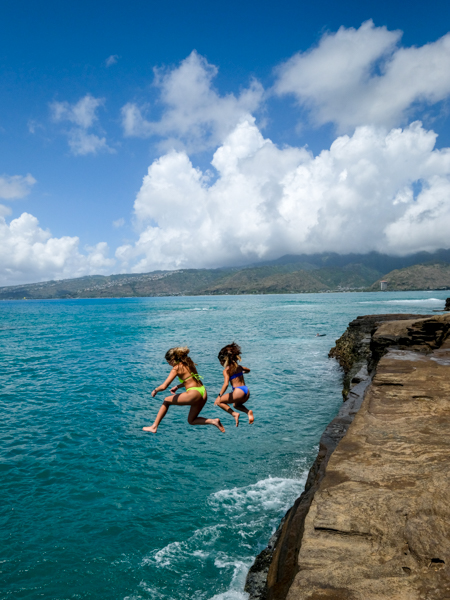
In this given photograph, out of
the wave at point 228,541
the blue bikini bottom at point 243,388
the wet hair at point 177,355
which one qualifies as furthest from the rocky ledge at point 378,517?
the wet hair at point 177,355

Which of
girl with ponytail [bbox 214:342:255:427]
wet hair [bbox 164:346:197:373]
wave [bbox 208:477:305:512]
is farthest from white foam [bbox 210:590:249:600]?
wet hair [bbox 164:346:197:373]

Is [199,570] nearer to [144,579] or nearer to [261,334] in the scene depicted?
[144,579]

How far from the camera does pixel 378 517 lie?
498 cm

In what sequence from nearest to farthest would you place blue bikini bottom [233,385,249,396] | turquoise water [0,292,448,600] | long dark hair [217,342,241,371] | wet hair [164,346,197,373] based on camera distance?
1. wet hair [164,346,197,373]
2. long dark hair [217,342,241,371]
3. blue bikini bottom [233,385,249,396]
4. turquoise water [0,292,448,600]

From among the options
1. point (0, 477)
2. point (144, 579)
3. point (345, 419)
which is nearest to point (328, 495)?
point (144, 579)

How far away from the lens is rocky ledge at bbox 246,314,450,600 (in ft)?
13.2

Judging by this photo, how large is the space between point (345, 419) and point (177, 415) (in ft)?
34.6

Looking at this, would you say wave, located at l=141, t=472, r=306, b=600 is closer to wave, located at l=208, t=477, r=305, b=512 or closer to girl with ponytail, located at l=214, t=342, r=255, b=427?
wave, located at l=208, t=477, r=305, b=512

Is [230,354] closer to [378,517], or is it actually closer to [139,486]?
[378,517]

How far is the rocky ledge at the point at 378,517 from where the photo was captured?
404 centimetres

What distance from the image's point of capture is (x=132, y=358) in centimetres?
3641

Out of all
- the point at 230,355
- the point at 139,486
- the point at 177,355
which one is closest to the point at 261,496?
the point at 139,486

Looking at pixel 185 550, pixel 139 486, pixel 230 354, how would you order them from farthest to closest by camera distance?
pixel 139 486 → pixel 185 550 → pixel 230 354

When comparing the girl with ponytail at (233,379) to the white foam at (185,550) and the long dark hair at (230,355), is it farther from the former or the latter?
the white foam at (185,550)
